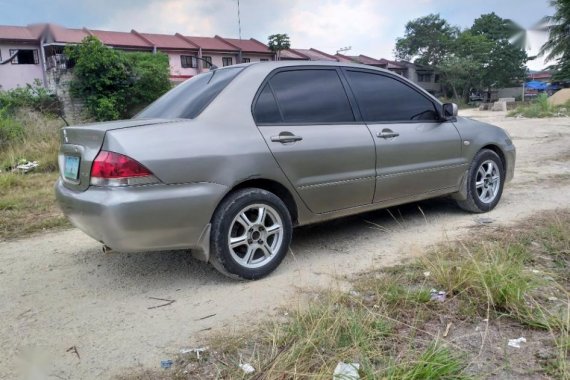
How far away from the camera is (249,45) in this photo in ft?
148

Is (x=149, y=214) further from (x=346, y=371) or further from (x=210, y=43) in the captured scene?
(x=210, y=43)

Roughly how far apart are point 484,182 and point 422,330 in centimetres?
310

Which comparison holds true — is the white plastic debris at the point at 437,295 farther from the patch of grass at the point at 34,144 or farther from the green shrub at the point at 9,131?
the green shrub at the point at 9,131

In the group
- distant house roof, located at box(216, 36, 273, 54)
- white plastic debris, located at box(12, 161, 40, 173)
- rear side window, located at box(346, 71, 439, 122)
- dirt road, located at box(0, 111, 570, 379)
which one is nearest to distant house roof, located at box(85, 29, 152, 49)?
distant house roof, located at box(216, 36, 273, 54)

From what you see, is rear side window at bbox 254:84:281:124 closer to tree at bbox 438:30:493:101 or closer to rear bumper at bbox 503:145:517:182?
rear bumper at bbox 503:145:517:182

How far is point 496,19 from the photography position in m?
67.9

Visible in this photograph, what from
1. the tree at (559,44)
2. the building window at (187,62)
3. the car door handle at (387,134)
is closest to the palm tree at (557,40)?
the tree at (559,44)

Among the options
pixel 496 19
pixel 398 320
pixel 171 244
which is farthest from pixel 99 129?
pixel 496 19

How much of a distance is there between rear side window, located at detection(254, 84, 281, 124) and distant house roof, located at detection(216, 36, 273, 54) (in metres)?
41.2

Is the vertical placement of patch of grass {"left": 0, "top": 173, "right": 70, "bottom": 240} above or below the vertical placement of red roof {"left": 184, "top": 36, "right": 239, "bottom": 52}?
below

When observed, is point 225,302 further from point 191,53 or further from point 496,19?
point 496,19

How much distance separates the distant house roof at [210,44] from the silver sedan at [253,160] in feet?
129

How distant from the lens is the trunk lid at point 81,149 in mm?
3082

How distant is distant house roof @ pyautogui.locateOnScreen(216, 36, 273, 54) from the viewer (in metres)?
43.6
